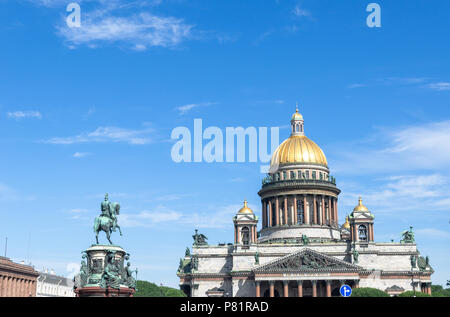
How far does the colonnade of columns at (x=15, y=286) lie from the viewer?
372 feet

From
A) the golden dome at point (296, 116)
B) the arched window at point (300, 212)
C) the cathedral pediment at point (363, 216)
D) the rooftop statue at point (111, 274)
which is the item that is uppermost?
the golden dome at point (296, 116)

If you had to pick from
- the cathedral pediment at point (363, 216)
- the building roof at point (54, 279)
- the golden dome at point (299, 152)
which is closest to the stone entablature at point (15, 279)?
the building roof at point (54, 279)

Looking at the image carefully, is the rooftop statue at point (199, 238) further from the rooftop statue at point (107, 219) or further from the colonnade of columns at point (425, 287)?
the rooftop statue at point (107, 219)

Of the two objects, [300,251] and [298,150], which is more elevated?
[298,150]

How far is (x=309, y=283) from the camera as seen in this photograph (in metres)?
114

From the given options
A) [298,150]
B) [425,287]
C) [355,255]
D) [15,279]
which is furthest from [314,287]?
[15,279]

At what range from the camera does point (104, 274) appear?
51.1 m

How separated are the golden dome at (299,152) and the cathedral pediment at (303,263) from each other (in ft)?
73.0

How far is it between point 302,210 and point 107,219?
75.4m

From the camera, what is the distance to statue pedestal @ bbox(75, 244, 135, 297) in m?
50.9

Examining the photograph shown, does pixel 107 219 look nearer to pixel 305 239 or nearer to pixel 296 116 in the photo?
pixel 305 239

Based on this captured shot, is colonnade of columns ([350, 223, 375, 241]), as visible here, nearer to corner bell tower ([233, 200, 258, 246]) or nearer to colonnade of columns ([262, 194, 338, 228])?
colonnade of columns ([262, 194, 338, 228])

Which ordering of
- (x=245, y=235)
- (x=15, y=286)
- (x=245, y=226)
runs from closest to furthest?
(x=245, y=226), (x=245, y=235), (x=15, y=286)
